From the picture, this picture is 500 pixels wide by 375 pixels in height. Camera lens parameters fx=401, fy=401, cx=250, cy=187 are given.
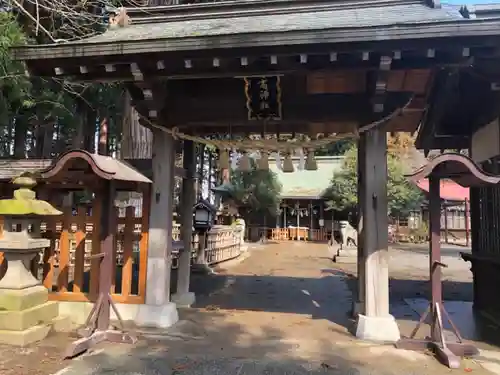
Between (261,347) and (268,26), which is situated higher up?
(268,26)

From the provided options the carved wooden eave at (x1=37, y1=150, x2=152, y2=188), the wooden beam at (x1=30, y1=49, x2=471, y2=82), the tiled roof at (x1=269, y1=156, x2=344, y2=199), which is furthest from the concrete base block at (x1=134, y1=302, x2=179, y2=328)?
the tiled roof at (x1=269, y1=156, x2=344, y2=199)

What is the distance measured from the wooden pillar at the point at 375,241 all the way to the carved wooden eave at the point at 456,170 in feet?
2.68

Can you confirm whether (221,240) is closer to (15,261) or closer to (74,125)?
(74,125)

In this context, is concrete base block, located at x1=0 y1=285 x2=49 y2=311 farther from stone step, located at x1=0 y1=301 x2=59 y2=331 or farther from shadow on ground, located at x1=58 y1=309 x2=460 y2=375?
shadow on ground, located at x1=58 y1=309 x2=460 y2=375

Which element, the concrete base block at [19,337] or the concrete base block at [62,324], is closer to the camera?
the concrete base block at [19,337]

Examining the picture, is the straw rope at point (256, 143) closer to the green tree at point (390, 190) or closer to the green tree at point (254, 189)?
the green tree at point (254, 189)

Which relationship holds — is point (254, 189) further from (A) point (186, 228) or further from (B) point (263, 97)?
(B) point (263, 97)

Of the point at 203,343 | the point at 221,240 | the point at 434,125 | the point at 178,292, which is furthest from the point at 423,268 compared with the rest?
the point at 203,343

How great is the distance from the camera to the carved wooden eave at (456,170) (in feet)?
15.1

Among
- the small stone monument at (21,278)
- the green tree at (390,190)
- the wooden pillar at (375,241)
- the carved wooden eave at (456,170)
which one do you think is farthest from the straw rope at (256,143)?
the green tree at (390,190)

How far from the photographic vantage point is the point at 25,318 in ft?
17.0

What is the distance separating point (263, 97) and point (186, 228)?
342 cm

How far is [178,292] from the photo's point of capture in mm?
7578

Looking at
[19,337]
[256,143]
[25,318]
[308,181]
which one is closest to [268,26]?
[256,143]
